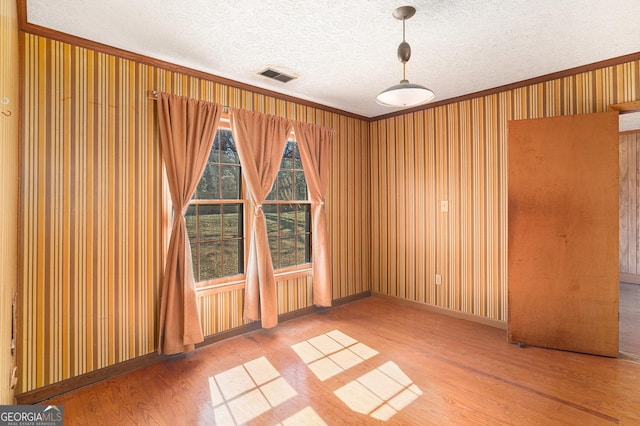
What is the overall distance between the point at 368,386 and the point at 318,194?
7.93 ft

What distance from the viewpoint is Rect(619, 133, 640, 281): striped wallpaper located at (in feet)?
19.5

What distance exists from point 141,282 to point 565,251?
157 inches

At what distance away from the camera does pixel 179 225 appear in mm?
3059

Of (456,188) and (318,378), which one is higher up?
(456,188)

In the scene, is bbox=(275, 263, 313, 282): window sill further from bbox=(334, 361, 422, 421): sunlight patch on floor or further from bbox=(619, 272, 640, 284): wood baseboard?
bbox=(619, 272, 640, 284): wood baseboard

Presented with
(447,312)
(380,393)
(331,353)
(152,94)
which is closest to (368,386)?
(380,393)

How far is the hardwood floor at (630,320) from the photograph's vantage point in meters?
3.22

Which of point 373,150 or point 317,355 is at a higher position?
point 373,150

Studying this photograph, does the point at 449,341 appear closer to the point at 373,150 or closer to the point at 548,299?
the point at 548,299

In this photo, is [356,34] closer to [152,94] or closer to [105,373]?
[152,94]

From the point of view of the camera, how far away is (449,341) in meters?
3.44

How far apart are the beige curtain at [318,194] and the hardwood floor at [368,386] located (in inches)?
32.0

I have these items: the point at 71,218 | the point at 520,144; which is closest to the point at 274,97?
the point at 71,218

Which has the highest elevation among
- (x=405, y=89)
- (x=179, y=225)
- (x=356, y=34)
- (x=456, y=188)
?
(x=356, y=34)
